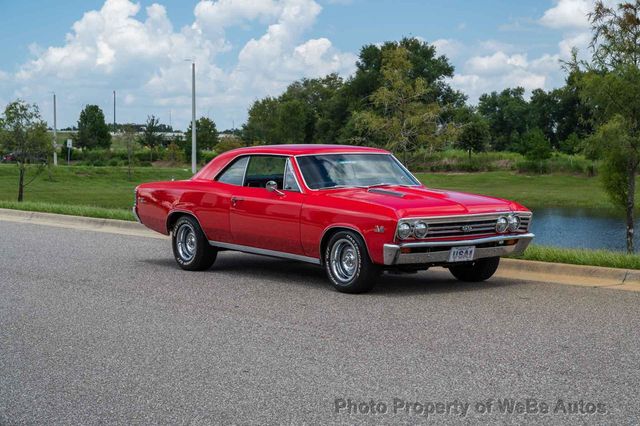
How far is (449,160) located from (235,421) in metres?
77.0

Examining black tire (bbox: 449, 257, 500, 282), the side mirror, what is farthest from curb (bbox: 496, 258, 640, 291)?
the side mirror

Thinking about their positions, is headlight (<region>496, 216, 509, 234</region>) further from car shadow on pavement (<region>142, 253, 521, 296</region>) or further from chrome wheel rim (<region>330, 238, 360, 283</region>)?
chrome wheel rim (<region>330, 238, 360, 283</region>)

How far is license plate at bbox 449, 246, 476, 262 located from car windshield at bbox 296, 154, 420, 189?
1.49 metres

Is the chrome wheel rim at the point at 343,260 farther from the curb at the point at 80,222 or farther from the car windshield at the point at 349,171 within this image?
the curb at the point at 80,222

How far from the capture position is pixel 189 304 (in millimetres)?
9609

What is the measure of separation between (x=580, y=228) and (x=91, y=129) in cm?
7456

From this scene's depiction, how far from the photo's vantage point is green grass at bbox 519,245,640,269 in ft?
37.4

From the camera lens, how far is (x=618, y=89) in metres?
28.8

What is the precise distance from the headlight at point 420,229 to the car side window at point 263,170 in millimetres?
2183

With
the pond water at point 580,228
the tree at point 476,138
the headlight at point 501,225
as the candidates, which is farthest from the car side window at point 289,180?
the tree at point 476,138

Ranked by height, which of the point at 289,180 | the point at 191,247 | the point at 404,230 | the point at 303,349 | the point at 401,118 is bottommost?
the point at 303,349

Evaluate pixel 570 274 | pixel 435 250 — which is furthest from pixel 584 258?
pixel 435 250

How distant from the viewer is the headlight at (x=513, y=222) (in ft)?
34.2

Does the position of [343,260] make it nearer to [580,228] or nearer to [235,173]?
[235,173]
